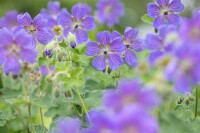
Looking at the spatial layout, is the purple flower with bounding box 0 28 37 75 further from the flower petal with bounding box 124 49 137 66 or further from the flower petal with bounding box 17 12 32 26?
the flower petal with bounding box 124 49 137 66

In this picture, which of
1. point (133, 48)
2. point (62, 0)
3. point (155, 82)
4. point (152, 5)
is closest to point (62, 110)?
point (133, 48)

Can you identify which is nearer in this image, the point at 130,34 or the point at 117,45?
the point at 117,45

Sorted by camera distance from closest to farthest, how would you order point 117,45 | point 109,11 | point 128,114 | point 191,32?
point 128,114 < point 191,32 < point 117,45 < point 109,11

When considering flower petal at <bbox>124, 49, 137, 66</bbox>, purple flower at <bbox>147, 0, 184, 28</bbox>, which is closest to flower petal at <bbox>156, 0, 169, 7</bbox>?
purple flower at <bbox>147, 0, 184, 28</bbox>

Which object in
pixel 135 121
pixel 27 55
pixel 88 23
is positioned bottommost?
pixel 135 121

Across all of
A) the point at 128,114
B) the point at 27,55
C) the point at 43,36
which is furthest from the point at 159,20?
the point at 128,114

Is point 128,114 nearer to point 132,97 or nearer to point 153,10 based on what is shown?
point 132,97

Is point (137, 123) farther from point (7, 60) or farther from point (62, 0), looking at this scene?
point (62, 0)
